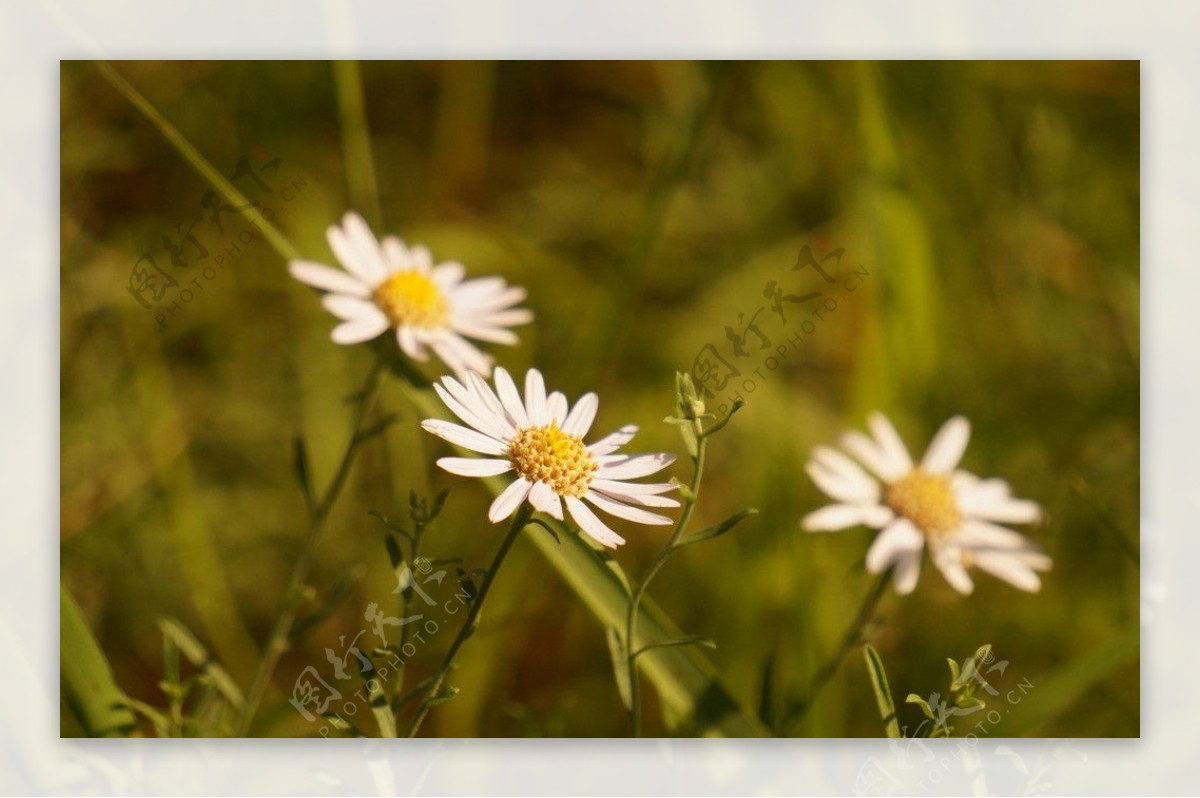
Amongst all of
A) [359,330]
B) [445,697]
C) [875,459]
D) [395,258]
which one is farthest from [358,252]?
[875,459]

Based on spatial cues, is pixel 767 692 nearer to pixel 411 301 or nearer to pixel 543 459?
pixel 543 459

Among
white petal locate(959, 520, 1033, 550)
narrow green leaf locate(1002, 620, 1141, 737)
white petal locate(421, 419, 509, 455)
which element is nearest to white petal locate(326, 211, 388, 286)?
white petal locate(421, 419, 509, 455)

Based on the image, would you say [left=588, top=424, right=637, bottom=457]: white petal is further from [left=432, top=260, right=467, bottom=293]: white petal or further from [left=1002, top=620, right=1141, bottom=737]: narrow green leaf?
[left=1002, top=620, right=1141, bottom=737]: narrow green leaf

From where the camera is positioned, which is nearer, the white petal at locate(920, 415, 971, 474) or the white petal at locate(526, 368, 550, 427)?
the white petal at locate(526, 368, 550, 427)

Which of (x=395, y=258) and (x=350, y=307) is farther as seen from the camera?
(x=395, y=258)

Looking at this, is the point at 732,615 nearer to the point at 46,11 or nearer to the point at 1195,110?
the point at 1195,110

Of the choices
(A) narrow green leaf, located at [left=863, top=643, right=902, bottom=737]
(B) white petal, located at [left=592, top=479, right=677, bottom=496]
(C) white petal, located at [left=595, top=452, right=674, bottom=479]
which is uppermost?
(C) white petal, located at [left=595, top=452, right=674, bottom=479]

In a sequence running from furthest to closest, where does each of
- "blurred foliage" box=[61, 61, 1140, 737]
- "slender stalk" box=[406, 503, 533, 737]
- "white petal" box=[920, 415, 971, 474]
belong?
"blurred foliage" box=[61, 61, 1140, 737], "white petal" box=[920, 415, 971, 474], "slender stalk" box=[406, 503, 533, 737]
